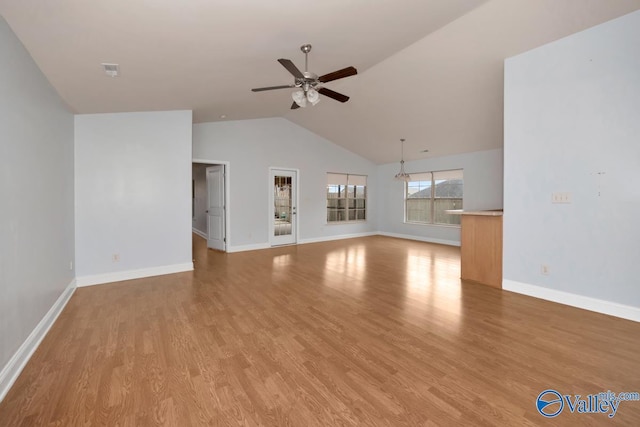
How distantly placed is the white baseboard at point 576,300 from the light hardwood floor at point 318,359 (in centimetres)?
16

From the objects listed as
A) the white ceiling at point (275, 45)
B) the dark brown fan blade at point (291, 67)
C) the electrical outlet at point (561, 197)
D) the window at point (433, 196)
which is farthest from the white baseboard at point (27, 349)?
the window at point (433, 196)

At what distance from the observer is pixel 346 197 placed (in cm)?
900

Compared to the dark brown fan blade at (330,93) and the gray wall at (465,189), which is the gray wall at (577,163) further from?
the gray wall at (465,189)

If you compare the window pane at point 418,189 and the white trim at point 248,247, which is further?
the window pane at point 418,189

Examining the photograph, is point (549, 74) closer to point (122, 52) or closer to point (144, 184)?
point (122, 52)

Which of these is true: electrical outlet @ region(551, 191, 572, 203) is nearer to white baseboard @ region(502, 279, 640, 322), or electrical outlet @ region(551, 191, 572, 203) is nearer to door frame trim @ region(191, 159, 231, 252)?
white baseboard @ region(502, 279, 640, 322)

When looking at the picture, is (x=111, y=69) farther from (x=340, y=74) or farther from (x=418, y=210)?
(x=418, y=210)

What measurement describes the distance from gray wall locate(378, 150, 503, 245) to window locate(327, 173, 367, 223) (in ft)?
2.47

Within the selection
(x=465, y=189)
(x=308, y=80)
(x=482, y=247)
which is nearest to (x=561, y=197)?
(x=482, y=247)

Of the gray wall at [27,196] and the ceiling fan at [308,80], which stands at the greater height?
the ceiling fan at [308,80]

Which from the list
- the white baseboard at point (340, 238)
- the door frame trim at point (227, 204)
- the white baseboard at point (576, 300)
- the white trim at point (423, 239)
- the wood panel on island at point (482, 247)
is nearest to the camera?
the white baseboard at point (576, 300)

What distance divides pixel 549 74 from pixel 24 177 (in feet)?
17.9

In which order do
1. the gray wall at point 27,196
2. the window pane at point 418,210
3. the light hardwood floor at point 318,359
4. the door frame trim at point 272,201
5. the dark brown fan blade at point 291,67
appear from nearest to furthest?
the light hardwood floor at point 318,359 → the gray wall at point 27,196 → the dark brown fan blade at point 291,67 → the door frame trim at point 272,201 → the window pane at point 418,210

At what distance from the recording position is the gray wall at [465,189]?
6820 millimetres
